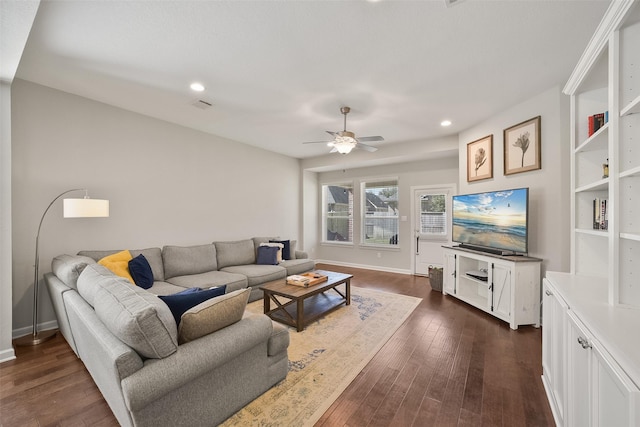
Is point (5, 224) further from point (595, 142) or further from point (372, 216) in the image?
point (372, 216)

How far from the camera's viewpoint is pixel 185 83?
2.84 m

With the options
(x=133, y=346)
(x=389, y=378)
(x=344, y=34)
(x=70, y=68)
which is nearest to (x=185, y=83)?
(x=70, y=68)

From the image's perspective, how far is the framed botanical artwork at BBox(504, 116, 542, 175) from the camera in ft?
10.5

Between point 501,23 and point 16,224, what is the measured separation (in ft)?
16.5

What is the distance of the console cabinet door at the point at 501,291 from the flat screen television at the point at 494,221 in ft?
0.88

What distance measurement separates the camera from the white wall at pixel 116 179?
2846mm

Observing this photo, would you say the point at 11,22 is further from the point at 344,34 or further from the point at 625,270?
the point at 625,270

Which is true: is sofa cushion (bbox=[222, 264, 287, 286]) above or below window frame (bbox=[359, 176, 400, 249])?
below

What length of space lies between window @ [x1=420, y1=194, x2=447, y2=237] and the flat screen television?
1.13 metres

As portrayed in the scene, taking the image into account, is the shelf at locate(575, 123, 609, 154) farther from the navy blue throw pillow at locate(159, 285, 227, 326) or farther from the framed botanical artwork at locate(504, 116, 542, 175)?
the navy blue throw pillow at locate(159, 285, 227, 326)

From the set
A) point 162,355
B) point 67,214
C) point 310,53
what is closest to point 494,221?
point 310,53

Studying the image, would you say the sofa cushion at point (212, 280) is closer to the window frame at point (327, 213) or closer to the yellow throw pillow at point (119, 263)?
the yellow throw pillow at point (119, 263)

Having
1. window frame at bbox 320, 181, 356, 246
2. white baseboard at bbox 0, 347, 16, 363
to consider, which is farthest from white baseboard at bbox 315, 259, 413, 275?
white baseboard at bbox 0, 347, 16, 363

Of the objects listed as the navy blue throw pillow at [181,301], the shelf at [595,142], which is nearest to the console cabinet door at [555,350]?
the shelf at [595,142]
